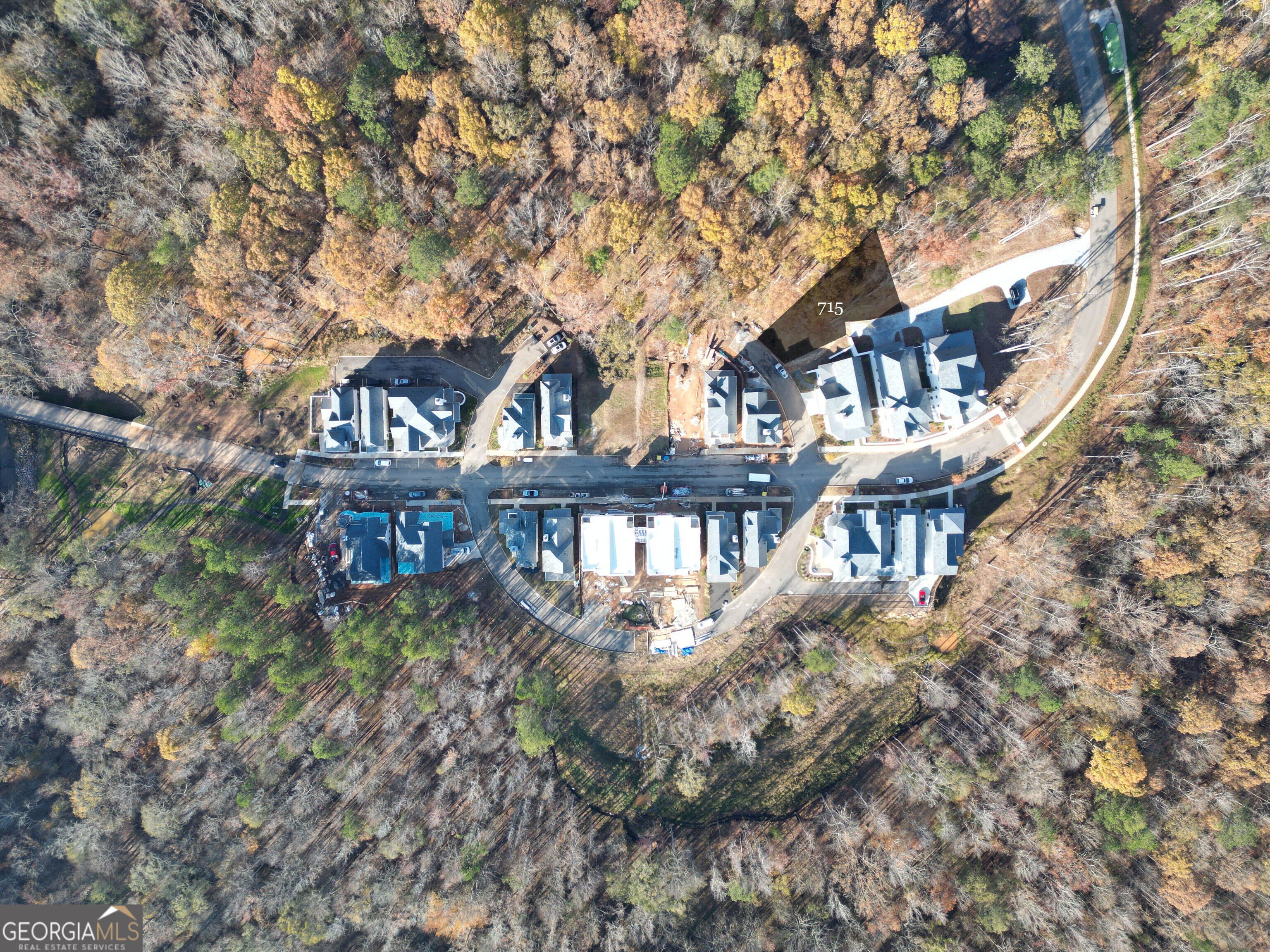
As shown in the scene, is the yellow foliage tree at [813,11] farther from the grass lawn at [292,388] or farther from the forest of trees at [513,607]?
the grass lawn at [292,388]

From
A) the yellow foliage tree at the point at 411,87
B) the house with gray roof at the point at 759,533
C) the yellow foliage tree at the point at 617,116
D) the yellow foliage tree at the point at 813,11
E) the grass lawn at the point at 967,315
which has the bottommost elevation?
the house with gray roof at the point at 759,533

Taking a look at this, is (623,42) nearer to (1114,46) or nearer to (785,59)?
(785,59)

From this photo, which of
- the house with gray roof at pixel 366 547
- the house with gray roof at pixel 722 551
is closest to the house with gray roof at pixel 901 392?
the house with gray roof at pixel 722 551

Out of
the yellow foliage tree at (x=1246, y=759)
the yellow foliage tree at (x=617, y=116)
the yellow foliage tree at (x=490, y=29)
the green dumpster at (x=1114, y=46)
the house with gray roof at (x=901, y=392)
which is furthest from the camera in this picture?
the house with gray roof at (x=901, y=392)

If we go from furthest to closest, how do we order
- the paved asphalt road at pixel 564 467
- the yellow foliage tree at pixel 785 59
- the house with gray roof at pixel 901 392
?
the paved asphalt road at pixel 564 467
the house with gray roof at pixel 901 392
the yellow foliage tree at pixel 785 59

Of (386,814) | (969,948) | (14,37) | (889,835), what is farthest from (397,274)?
(969,948)

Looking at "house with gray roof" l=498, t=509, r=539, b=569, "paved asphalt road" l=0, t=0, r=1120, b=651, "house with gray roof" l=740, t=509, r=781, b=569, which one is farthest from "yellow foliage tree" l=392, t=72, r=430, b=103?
"house with gray roof" l=740, t=509, r=781, b=569

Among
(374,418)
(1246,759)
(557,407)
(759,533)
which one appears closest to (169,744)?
(374,418)

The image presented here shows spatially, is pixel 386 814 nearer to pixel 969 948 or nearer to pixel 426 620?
pixel 426 620
